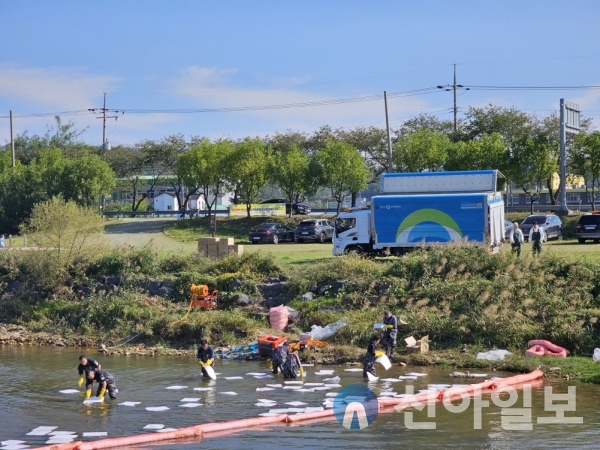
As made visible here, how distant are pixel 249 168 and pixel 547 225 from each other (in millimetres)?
22932

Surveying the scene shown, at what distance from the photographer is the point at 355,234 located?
32.1 m

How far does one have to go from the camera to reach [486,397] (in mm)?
16859

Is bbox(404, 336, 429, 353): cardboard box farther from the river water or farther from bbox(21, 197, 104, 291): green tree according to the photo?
bbox(21, 197, 104, 291): green tree

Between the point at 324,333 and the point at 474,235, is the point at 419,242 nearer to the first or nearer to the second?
the point at 474,235

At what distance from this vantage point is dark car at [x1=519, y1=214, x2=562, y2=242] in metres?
42.6

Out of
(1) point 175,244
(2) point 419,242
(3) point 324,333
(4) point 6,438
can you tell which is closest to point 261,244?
(1) point 175,244

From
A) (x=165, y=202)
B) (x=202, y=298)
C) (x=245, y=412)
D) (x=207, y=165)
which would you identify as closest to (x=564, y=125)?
(x=207, y=165)

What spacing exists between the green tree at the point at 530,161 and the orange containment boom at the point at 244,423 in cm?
3875

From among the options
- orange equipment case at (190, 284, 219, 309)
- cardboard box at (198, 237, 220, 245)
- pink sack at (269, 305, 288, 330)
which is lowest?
pink sack at (269, 305, 288, 330)

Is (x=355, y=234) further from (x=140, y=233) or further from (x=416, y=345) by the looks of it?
(x=140, y=233)

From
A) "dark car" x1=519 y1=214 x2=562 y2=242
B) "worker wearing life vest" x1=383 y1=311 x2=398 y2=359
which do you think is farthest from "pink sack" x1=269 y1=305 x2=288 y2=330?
"dark car" x1=519 y1=214 x2=562 y2=242

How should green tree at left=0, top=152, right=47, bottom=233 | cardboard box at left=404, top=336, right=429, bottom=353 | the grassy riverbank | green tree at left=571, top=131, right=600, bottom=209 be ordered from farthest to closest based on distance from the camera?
green tree at left=0, top=152, right=47, bottom=233
green tree at left=571, top=131, right=600, bottom=209
the grassy riverbank
cardboard box at left=404, top=336, right=429, bottom=353

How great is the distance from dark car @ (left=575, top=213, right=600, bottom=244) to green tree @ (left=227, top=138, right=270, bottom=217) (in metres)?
25.3

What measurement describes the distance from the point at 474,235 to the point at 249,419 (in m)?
17.1
